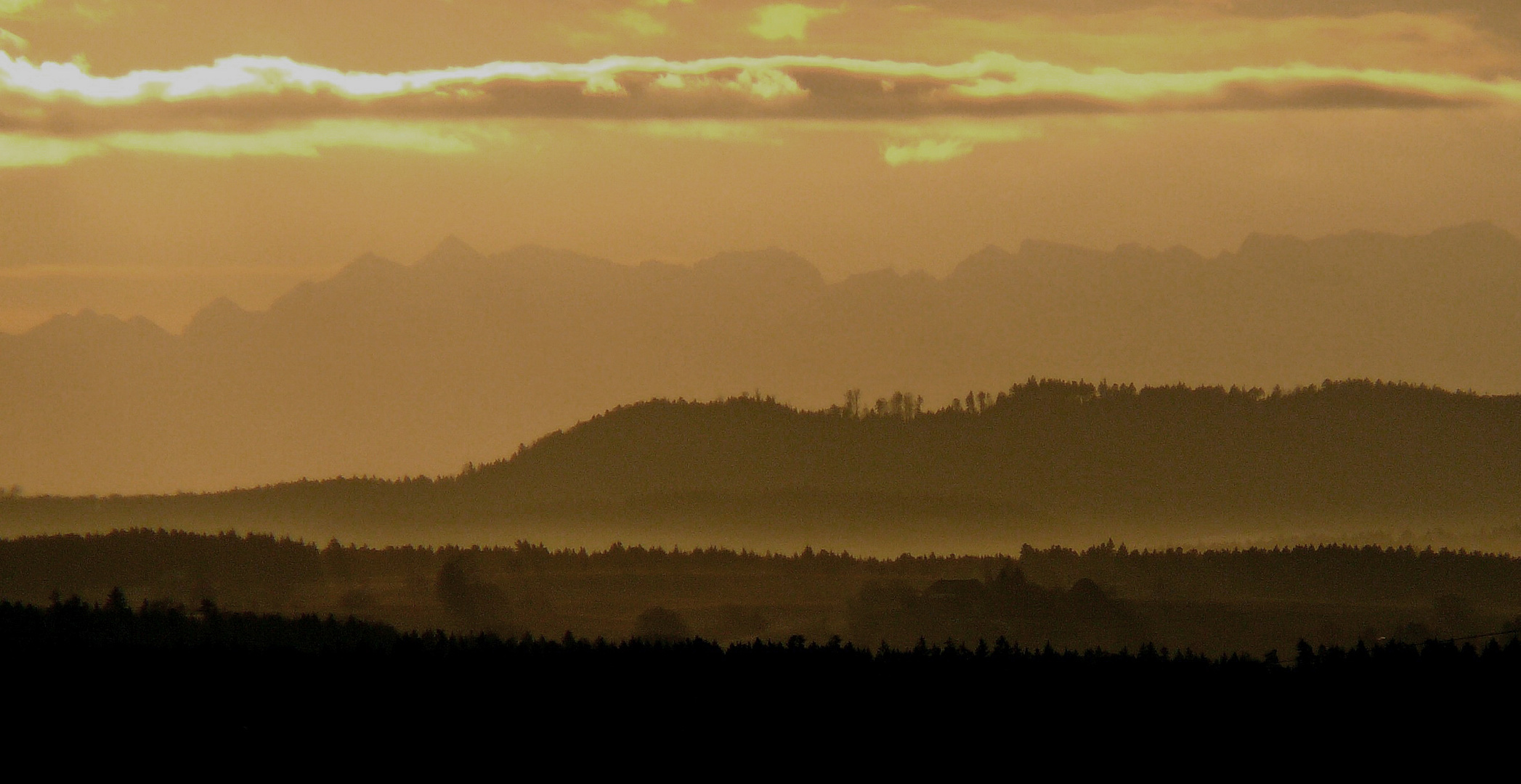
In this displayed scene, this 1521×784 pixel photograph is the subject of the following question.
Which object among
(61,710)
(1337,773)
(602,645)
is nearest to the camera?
(1337,773)

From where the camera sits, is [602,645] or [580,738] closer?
[580,738]

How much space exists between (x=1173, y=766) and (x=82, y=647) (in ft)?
109

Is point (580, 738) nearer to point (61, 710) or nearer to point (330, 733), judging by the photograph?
point (330, 733)

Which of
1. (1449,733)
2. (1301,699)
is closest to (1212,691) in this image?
(1301,699)

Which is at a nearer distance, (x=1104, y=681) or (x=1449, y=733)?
(x=1449, y=733)

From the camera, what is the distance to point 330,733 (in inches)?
1774

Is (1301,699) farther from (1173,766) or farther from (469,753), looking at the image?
(469,753)

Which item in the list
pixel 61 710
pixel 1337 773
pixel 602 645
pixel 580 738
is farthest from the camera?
pixel 602 645

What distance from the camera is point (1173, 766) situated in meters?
42.1

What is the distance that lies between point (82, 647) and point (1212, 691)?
33.8 m

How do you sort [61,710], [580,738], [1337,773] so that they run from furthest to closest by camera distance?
[61,710] < [580,738] < [1337,773]

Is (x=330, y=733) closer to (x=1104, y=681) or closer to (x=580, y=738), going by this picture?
(x=580, y=738)

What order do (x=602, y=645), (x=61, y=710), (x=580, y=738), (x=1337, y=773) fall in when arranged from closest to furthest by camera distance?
(x=1337, y=773), (x=580, y=738), (x=61, y=710), (x=602, y=645)

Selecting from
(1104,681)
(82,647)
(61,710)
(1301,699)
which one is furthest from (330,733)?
(1301,699)
